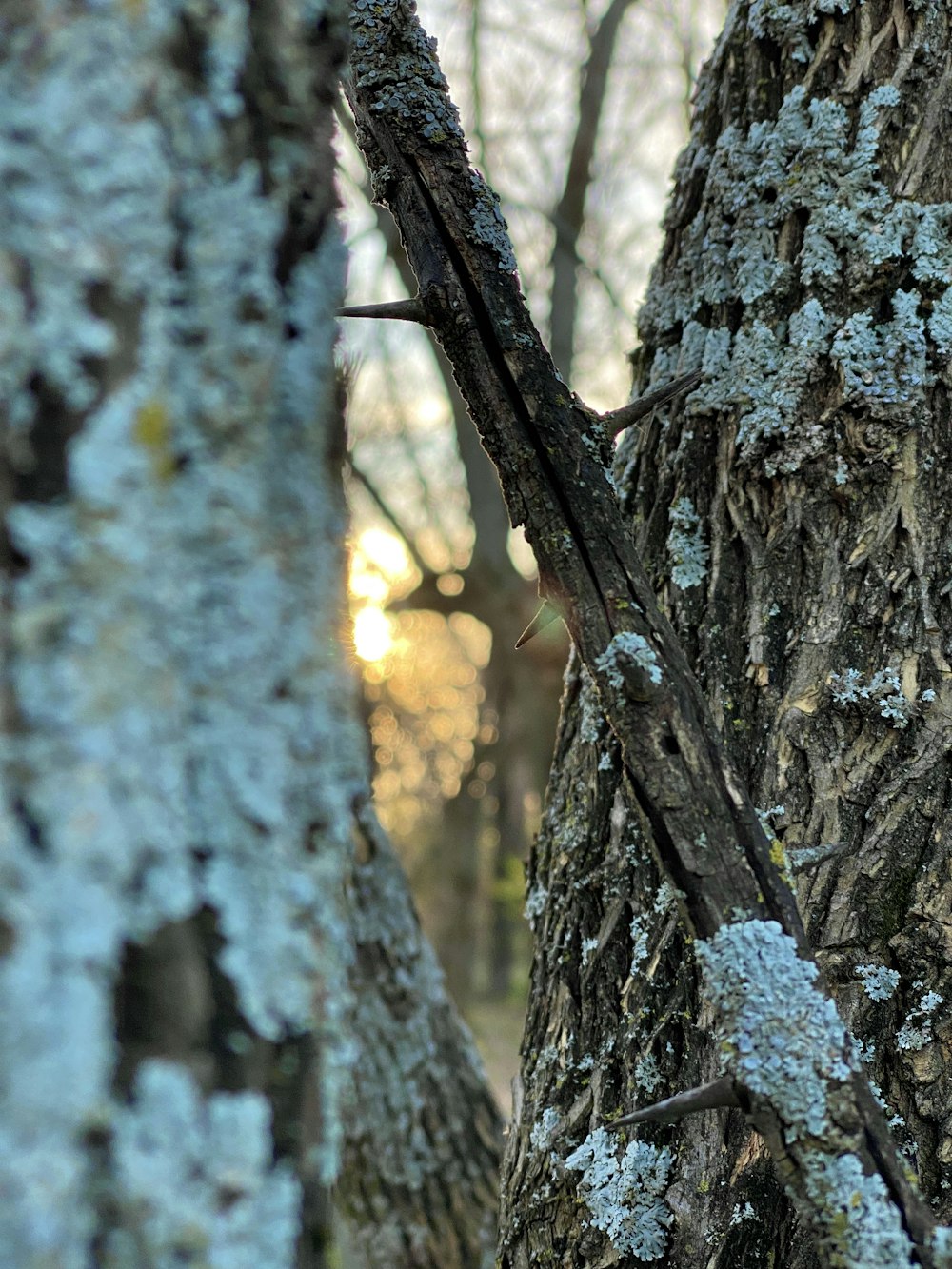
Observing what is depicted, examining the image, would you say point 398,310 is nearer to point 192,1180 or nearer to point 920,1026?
point 192,1180

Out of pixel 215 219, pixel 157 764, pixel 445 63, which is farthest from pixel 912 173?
pixel 445 63

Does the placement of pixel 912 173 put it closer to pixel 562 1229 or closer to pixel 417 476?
pixel 562 1229

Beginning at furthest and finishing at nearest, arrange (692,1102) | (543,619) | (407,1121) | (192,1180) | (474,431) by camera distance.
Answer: (474,431) → (407,1121) → (543,619) → (692,1102) → (192,1180)

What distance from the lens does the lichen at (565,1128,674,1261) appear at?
1641mm

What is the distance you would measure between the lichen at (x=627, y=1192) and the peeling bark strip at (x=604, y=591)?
0.54 meters

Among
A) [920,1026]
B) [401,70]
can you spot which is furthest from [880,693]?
[401,70]

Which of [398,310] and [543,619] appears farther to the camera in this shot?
[543,619]

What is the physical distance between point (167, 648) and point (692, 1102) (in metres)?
0.79

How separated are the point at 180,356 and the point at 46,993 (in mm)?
493

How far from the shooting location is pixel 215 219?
0.85 meters

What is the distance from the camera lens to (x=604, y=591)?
134cm

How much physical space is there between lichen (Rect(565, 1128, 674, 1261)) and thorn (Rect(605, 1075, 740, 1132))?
1.85 feet

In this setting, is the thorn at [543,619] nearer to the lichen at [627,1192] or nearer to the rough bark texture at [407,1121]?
the lichen at [627,1192]

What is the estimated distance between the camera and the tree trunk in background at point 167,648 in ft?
2.50
